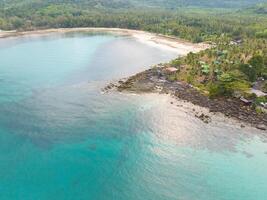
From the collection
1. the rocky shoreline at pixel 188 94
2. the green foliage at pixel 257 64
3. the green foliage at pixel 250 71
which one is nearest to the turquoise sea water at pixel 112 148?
the rocky shoreline at pixel 188 94

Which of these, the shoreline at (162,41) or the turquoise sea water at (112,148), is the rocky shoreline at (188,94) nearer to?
the turquoise sea water at (112,148)

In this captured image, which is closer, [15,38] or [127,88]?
[127,88]

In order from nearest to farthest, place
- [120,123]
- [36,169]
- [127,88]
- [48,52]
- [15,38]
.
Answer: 1. [36,169]
2. [120,123]
3. [127,88]
4. [48,52]
5. [15,38]

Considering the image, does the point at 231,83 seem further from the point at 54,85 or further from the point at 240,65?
the point at 54,85

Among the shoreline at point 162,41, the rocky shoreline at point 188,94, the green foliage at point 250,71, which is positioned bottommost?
the shoreline at point 162,41

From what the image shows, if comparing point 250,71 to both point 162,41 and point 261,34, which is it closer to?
point 261,34

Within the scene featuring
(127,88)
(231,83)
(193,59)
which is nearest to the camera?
(231,83)

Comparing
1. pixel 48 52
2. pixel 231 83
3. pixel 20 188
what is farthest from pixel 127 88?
pixel 48 52
